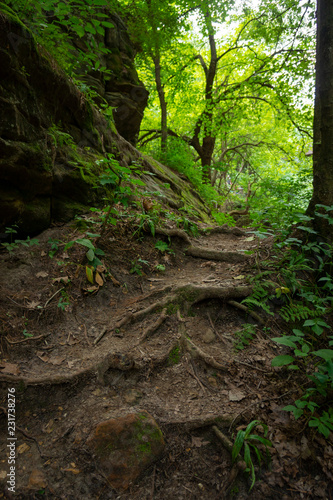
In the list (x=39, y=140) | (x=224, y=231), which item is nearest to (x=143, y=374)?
(x=39, y=140)

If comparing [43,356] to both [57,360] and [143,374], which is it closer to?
[57,360]

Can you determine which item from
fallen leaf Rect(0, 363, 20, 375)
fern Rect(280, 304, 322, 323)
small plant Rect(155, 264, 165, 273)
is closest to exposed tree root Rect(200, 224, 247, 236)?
small plant Rect(155, 264, 165, 273)

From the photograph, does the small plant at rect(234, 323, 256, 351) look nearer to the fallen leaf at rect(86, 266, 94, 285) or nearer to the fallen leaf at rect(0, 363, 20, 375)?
the fallen leaf at rect(86, 266, 94, 285)

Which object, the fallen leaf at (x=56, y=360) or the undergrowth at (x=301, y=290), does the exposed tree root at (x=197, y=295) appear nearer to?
the undergrowth at (x=301, y=290)

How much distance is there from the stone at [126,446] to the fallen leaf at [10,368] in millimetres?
1009

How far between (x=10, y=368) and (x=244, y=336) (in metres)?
2.58

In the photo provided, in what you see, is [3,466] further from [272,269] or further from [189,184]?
[189,184]

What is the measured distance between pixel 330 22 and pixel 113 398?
5.46 meters

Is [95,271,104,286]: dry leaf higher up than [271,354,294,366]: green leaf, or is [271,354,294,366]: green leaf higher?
[95,271,104,286]: dry leaf

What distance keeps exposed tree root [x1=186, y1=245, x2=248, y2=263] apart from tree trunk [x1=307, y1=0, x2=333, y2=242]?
1296 millimetres

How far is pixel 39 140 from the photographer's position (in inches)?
154

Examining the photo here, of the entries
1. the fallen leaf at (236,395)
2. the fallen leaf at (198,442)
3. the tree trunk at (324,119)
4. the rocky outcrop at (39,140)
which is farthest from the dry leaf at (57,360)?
the tree trunk at (324,119)

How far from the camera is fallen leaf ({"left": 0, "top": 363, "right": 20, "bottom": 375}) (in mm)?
2475

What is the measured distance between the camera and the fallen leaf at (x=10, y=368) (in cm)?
247
